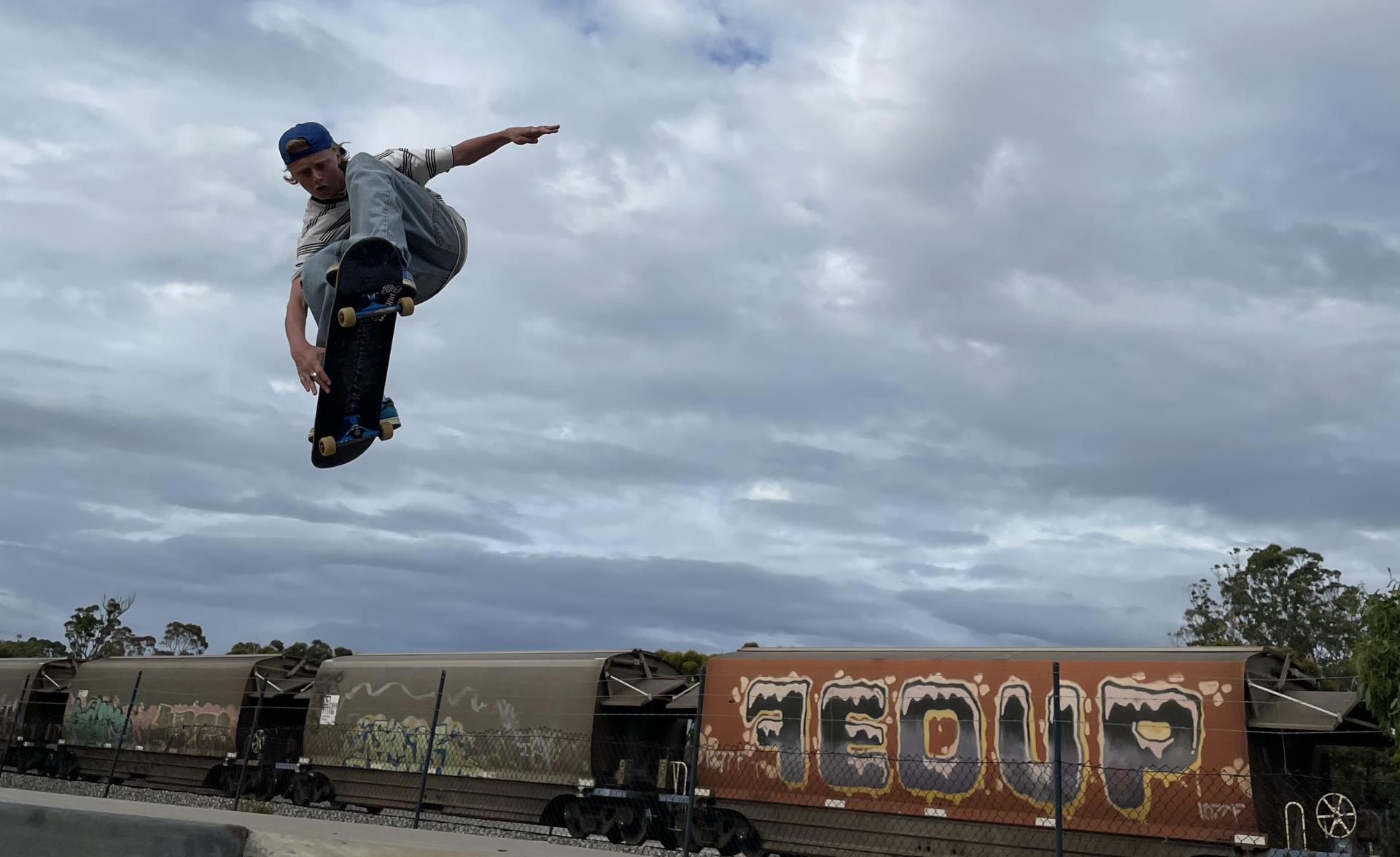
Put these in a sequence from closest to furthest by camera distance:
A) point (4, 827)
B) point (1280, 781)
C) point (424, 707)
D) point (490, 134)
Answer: point (4, 827), point (490, 134), point (1280, 781), point (424, 707)

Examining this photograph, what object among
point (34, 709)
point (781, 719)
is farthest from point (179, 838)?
point (34, 709)

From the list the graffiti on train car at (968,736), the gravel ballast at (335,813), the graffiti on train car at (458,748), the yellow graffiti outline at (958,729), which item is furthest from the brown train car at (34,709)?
the yellow graffiti outline at (958,729)

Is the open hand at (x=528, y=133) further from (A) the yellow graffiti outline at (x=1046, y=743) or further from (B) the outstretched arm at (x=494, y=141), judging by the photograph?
(A) the yellow graffiti outline at (x=1046, y=743)

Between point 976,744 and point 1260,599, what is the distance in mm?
31814

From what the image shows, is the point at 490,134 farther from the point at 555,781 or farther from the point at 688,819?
the point at 555,781

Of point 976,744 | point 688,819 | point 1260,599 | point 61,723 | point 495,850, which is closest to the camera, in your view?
point 495,850

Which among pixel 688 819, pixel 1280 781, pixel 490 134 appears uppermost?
pixel 490 134

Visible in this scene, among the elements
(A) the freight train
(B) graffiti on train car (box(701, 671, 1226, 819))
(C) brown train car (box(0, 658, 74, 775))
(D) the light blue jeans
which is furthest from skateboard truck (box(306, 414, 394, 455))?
(C) brown train car (box(0, 658, 74, 775))

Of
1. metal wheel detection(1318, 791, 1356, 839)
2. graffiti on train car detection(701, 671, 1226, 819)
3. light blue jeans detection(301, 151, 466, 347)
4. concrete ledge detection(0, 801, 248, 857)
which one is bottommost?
concrete ledge detection(0, 801, 248, 857)

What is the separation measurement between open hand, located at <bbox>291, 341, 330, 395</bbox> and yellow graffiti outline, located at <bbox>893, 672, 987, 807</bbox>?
10870 millimetres

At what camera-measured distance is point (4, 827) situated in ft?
10.1

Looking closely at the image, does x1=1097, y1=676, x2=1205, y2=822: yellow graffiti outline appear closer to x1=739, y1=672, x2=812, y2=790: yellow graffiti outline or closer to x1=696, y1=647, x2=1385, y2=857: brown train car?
x1=696, y1=647, x2=1385, y2=857: brown train car

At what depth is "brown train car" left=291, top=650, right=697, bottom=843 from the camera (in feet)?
53.7

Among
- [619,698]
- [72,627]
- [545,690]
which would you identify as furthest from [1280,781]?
[72,627]
